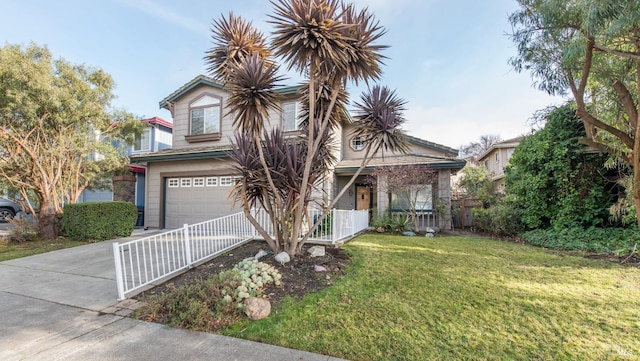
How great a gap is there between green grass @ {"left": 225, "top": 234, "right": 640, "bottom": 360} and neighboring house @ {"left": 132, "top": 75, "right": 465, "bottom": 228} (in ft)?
21.5

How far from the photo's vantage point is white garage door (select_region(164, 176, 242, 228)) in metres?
11.6

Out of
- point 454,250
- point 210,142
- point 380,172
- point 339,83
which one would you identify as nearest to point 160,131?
point 210,142

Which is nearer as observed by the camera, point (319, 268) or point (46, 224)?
point (319, 268)

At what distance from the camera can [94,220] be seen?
9391mm

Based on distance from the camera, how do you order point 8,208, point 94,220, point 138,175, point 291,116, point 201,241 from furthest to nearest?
point 8,208, point 138,175, point 291,116, point 94,220, point 201,241

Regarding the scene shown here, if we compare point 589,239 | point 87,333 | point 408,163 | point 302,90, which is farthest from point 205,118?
point 589,239

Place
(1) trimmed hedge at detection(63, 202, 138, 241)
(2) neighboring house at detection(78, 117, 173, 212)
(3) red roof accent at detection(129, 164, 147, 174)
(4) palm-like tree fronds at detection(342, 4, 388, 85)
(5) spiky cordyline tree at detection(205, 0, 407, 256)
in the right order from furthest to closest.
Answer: (3) red roof accent at detection(129, 164, 147, 174)
(2) neighboring house at detection(78, 117, 173, 212)
(1) trimmed hedge at detection(63, 202, 138, 241)
(4) palm-like tree fronds at detection(342, 4, 388, 85)
(5) spiky cordyline tree at detection(205, 0, 407, 256)

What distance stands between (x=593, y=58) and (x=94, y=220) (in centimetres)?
1470

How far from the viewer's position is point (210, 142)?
1269 centimetres

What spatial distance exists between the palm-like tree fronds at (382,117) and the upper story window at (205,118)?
7.99m

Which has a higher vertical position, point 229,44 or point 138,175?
point 229,44

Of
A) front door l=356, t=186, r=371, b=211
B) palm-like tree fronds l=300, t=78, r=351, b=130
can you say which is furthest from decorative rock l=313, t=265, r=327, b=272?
front door l=356, t=186, r=371, b=211

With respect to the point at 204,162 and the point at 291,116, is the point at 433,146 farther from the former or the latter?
the point at 204,162

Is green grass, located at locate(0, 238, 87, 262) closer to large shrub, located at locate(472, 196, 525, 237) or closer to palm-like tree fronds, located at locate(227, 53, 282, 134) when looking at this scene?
palm-like tree fronds, located at locate(227, 53, 282, 134)
